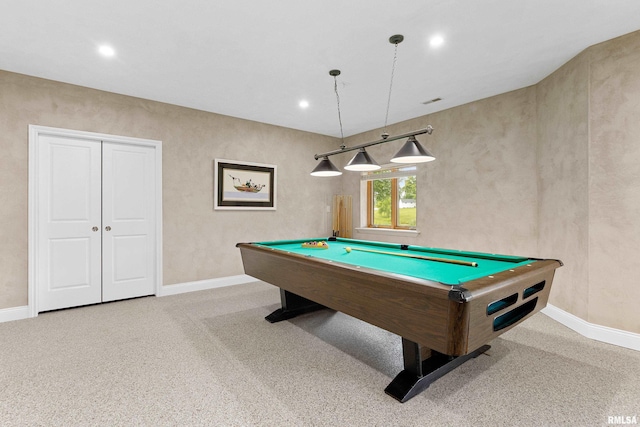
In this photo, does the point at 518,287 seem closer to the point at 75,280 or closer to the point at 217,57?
the point at 217,57

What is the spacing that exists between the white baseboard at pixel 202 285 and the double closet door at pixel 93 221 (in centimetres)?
21

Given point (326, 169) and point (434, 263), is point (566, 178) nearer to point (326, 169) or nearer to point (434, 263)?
point (434, 263)

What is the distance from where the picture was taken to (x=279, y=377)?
205 centimetres

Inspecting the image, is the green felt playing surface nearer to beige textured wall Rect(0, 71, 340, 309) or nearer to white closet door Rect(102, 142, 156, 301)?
beige textured wall Rect(0, 71, 340, 309)

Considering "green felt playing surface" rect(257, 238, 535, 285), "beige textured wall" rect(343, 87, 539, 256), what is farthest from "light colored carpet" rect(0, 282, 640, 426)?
"beige textured wall" rect(343, 87, 539, 256)

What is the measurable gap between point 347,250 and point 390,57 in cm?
184

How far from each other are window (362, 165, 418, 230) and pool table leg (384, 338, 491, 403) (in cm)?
292

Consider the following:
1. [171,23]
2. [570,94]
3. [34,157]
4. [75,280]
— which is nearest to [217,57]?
[171,23]

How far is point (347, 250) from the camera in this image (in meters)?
2.81

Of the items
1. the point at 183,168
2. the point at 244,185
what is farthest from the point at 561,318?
the point at 183,168

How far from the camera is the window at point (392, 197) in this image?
191 inches

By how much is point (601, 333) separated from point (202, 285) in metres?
4.43

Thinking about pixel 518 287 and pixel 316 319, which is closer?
pixel 518 287

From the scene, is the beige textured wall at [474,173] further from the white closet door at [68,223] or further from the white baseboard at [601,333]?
the white closet door at [68,223]
